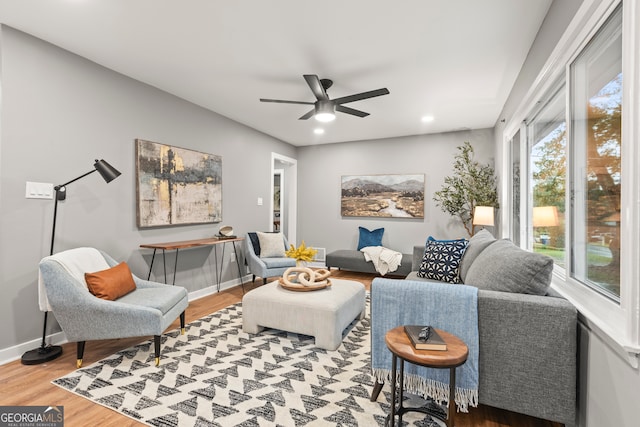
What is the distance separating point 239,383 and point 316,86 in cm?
249

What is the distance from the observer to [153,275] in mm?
3441

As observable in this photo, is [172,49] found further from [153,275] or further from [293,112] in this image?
[153,275]

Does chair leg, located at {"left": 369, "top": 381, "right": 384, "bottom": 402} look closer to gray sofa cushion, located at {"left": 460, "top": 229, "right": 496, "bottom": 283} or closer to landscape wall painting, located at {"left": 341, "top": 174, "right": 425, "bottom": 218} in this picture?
gray sofa cushion, located at {"left": 460, "top": 229, "right": 496, "bottom": 283}

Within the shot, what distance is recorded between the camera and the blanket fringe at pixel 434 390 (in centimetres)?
157

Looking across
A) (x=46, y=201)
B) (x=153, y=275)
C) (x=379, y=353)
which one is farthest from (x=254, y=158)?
(x=379, y=353)

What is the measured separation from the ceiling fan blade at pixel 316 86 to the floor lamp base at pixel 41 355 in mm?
3008

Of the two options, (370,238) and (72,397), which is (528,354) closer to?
(72,397)

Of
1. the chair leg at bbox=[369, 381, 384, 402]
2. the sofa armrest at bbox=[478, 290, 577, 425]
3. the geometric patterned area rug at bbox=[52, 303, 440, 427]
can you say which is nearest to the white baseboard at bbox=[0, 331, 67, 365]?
the geometric patterned area rug at bbox=[52, 303, 440, 427]

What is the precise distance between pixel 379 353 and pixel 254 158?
4087 mm

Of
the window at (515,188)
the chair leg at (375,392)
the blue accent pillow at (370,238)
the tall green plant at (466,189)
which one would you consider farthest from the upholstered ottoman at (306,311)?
the tall green plant at (466,189)

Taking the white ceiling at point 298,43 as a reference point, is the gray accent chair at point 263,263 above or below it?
below

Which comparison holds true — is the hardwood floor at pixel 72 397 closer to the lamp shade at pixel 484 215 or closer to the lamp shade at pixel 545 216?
the lamp shade at pixel 545 216

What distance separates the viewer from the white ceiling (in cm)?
210

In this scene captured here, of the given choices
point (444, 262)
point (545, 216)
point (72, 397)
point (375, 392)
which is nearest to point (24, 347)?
point (72, 397)
